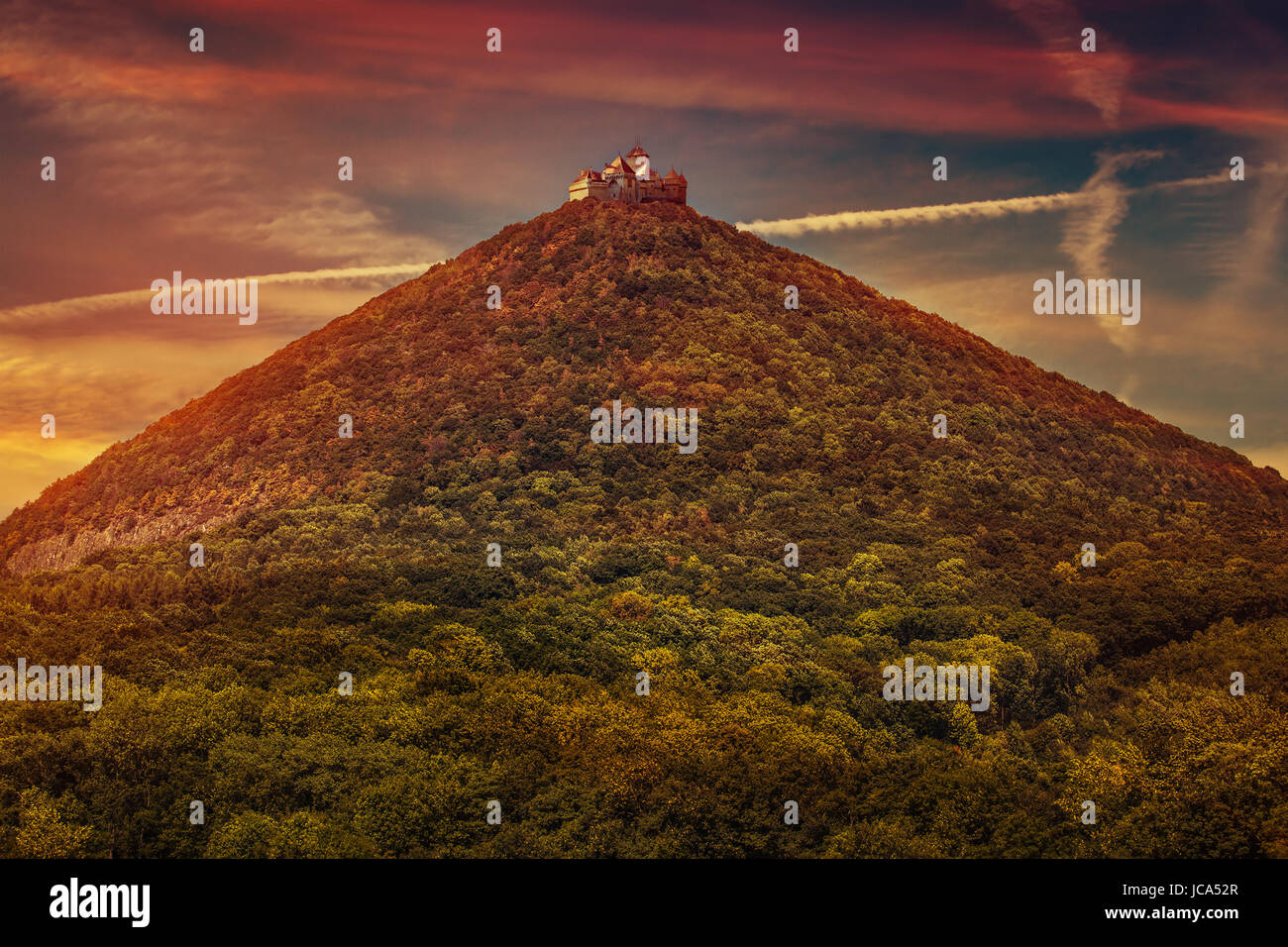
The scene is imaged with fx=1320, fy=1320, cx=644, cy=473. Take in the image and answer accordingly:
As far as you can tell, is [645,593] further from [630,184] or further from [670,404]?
[630,184]

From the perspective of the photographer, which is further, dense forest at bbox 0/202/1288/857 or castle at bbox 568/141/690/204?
castle at bbox 568/141/690/204

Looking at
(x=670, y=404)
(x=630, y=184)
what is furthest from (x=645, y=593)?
(x=630, y=184)

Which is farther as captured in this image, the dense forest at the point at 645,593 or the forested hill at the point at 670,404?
the forested hill at the point at 670,404

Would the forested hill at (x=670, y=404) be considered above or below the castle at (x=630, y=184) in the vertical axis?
below

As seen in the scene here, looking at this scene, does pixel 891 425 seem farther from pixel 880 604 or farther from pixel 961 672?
pixel 961 672

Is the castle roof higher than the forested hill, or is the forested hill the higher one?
the castle roof
